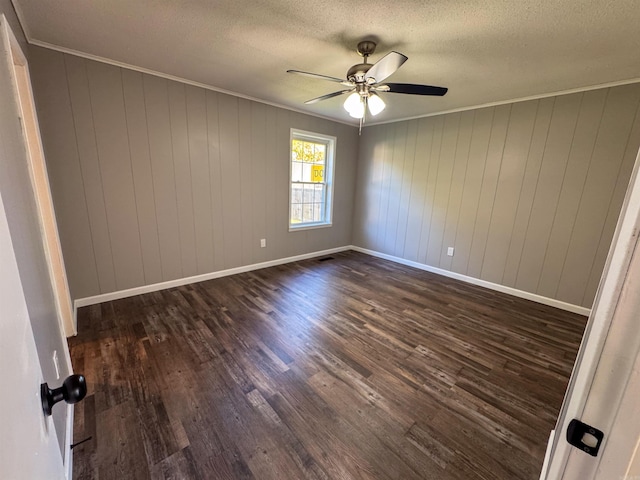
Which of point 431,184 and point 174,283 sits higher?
point 431,184

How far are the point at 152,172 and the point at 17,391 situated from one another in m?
3.02

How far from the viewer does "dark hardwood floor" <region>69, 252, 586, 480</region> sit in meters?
1.35

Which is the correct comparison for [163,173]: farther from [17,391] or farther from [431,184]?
[431,184]

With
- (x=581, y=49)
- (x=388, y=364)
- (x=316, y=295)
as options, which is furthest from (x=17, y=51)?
(x=581, y=49)

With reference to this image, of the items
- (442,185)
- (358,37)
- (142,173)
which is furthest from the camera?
(442,185)

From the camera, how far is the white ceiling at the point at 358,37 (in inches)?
64.4

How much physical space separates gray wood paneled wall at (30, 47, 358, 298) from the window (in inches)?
9.1

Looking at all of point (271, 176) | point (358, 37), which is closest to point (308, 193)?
point (271, 176)

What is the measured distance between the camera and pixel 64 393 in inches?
25.0

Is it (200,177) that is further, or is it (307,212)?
(307,212)

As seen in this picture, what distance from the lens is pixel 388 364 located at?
208 cm

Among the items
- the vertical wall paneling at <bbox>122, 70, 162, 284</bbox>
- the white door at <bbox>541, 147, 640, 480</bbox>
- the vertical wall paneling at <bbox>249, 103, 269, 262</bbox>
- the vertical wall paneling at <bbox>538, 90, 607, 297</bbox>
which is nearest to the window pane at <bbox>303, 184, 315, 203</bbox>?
the vertical wall paneling at <bbox>249, 103, 269, 262</bbox>

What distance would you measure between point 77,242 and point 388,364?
123 inches

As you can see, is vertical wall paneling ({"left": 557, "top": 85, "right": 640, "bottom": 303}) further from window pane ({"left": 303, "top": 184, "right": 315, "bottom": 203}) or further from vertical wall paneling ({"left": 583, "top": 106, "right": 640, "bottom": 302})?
window pane ({"left": 303, "top": 184, "right": 315, "bottom": 203})
